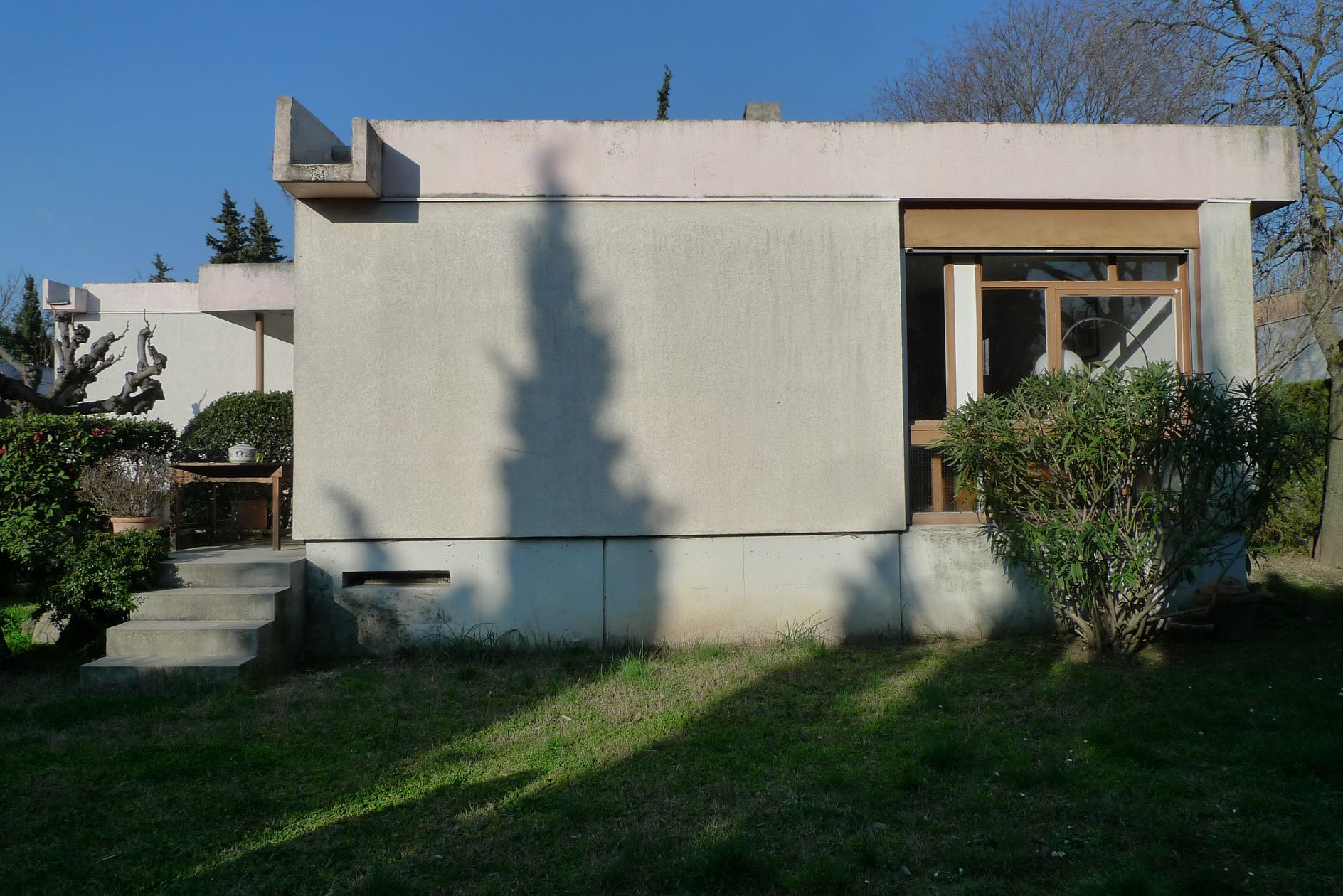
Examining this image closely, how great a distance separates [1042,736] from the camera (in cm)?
491

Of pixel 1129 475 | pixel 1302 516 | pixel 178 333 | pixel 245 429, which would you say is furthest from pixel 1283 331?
pixel 178 333

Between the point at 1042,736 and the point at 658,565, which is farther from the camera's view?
the point at 658,565

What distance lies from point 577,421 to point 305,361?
81.4 inches

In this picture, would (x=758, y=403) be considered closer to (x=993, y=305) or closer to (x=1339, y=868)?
(x=993, y=305)

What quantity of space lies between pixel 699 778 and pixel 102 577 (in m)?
4.52

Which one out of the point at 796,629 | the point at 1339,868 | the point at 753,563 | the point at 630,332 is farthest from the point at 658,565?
the point at 1339,868

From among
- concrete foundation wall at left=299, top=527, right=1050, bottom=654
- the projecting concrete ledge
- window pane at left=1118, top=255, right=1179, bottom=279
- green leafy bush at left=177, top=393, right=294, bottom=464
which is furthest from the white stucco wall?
green leafy bush at left=177, top=393, right=294, bottom=464

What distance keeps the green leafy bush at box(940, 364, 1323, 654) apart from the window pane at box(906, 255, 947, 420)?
3.37 feet

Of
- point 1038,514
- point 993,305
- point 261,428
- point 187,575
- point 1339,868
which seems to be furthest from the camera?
point 261,428

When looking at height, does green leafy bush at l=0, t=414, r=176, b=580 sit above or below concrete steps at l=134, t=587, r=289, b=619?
above

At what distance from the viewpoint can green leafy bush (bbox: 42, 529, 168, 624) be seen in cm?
637

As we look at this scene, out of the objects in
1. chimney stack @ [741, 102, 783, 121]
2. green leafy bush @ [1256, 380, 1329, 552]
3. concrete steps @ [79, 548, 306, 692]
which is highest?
chimney stack @ [741, 102, 783, 121]

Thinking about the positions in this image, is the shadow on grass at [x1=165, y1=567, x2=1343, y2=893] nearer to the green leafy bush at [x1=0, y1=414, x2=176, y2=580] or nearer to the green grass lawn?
the green grass lawn

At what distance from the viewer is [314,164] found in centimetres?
684
